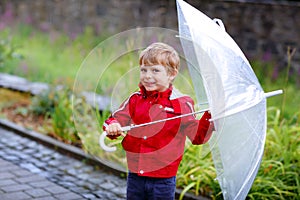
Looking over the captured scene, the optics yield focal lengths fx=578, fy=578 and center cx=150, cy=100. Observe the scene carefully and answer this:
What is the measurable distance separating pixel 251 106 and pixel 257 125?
0.41 ft

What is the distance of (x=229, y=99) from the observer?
2.88 metres

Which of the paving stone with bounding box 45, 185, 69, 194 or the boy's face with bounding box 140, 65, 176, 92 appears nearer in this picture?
the boy's face with bounding box 140, 65, 176, 92

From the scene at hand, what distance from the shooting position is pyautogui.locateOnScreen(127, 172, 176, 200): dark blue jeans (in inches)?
123

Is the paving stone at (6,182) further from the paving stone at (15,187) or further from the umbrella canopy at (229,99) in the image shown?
the umbrella canopy at (229,99)

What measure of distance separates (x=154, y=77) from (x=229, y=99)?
1.30 feet

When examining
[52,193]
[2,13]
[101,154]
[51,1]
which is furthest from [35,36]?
[52,193]

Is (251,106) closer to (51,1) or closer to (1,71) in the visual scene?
(1,71)

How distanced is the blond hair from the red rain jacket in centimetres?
13

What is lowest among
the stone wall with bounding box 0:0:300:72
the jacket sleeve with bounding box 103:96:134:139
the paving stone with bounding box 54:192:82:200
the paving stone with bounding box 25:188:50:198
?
the paving stone with bounding box 54:192:82:200

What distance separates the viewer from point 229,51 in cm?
294

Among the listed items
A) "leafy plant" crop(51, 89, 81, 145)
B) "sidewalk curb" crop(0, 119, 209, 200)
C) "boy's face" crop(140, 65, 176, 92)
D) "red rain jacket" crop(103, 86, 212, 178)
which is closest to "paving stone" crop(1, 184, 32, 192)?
"sidewalk curb" crop(0, 119, 209, 200)

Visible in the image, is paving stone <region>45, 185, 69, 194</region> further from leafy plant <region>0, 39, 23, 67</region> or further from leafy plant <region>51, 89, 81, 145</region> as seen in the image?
leafy plant <region>0, 39, 23, 67</region>

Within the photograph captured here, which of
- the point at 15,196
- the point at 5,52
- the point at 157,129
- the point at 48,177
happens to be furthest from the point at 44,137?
the point at 157,129

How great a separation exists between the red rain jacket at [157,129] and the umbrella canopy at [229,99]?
120 mm
